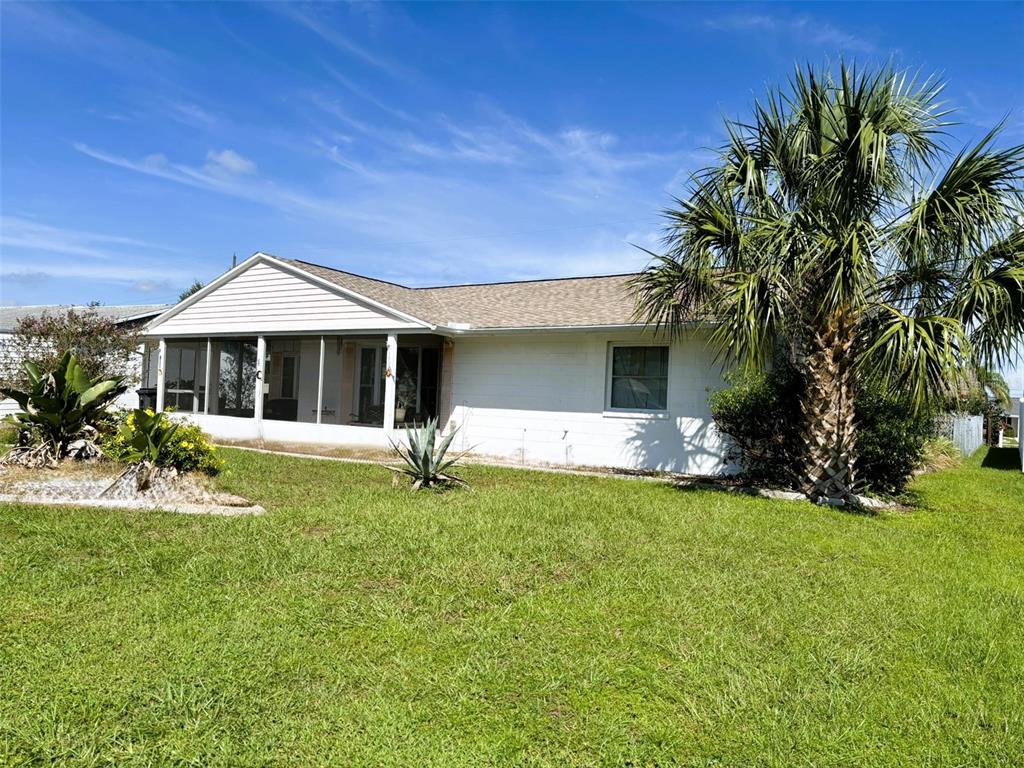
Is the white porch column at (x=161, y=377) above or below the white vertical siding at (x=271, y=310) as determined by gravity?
below

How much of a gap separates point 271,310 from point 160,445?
9266 mm

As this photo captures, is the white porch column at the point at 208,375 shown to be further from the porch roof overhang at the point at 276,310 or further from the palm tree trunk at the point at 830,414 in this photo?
the palm tree trunk at the point at 830,414

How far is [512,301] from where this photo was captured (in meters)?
16.7

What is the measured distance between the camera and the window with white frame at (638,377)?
12930mm

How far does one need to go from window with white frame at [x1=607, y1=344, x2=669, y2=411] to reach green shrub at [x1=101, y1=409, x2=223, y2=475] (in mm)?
7605

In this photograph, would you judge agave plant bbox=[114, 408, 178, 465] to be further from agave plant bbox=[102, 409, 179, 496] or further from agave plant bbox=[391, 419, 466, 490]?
agave plant bbox=[391, 419, 466, 490]

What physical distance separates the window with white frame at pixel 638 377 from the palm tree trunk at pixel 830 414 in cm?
346

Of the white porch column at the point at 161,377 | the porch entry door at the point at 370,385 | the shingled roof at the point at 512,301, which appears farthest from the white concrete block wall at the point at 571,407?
the white porch column at the point at 161,377

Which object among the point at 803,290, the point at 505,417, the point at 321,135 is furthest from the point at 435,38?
the point at 803,290

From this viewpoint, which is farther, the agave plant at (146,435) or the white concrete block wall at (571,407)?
the white concrete block wall at (571,407)

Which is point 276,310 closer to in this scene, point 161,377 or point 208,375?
point 208,375

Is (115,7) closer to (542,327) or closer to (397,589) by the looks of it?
(542,327)

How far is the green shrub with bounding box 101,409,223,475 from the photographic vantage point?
7.84 m

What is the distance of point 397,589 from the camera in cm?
498
